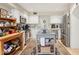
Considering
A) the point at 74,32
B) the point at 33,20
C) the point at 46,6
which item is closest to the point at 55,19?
the point at 33,20

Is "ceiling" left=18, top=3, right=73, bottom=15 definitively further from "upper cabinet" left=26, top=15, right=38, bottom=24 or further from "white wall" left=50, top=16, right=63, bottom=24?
"white wall" left=50, top=16, right=63, bottom=24

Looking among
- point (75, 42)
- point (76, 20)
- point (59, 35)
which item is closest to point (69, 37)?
point (75, 42)

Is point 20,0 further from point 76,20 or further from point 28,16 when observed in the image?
point 28,16

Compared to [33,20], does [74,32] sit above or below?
below

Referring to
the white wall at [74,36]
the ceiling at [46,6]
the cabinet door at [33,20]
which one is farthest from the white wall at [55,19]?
the white wall at [74,36]

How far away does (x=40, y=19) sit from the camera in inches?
488

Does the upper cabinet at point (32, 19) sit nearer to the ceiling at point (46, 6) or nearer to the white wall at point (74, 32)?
the ceiling at point (46, 6)

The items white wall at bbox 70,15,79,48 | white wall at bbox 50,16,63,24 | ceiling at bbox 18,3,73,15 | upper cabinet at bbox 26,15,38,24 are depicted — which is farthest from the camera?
white wall at bbox 50,16,63,24

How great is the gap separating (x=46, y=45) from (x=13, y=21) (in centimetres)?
246

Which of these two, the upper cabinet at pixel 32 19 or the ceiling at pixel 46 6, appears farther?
the upper cabinet at pixel 32 19

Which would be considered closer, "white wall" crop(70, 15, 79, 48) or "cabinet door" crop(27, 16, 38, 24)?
"white wall" crop(70, 15, 79, 48)

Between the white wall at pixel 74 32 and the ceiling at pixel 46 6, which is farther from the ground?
the ceiling at pixel 46 6

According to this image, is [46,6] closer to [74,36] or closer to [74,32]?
[74,32]

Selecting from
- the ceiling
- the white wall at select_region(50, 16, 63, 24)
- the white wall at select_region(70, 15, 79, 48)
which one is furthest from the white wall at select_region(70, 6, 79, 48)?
the white wall at select_region(50, 16, 63, 24)
